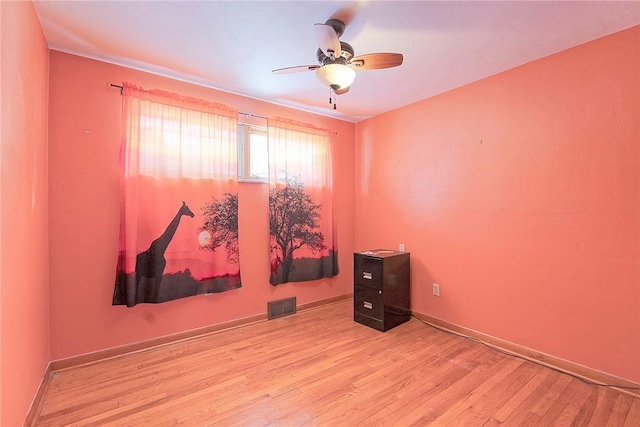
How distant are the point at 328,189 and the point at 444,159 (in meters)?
1.39

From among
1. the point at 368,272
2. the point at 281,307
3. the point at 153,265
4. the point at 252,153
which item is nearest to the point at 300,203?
the point at 252,153

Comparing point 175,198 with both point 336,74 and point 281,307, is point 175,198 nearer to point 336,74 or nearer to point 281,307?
point 281,307

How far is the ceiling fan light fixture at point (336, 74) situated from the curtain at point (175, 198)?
133 centimetres

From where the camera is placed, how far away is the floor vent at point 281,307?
3.21 metres

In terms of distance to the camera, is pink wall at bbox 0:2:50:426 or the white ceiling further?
the white ceiling

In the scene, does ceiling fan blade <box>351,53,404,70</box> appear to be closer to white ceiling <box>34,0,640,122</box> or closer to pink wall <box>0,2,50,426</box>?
white ceiling <box>34,0,640,122</box>

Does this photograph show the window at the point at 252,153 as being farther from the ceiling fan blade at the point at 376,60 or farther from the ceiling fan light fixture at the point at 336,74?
the ceiling fan blade at the point at 376,60

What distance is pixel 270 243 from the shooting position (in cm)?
319

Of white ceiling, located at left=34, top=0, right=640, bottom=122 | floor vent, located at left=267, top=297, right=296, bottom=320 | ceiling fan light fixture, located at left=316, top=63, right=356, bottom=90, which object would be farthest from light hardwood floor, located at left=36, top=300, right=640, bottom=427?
white ceiling, located at left=34, top=0, right=640, bottom=122

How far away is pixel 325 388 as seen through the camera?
6.47 feet

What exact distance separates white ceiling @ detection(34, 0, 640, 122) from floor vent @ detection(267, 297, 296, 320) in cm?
239

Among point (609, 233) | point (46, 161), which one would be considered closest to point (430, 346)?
point (609, 233)

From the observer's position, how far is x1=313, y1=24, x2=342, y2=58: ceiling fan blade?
5.17ft

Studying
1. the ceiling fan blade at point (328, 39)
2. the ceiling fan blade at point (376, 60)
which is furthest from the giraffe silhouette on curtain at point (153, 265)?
the ceiling fan blade at point (376, 60)
